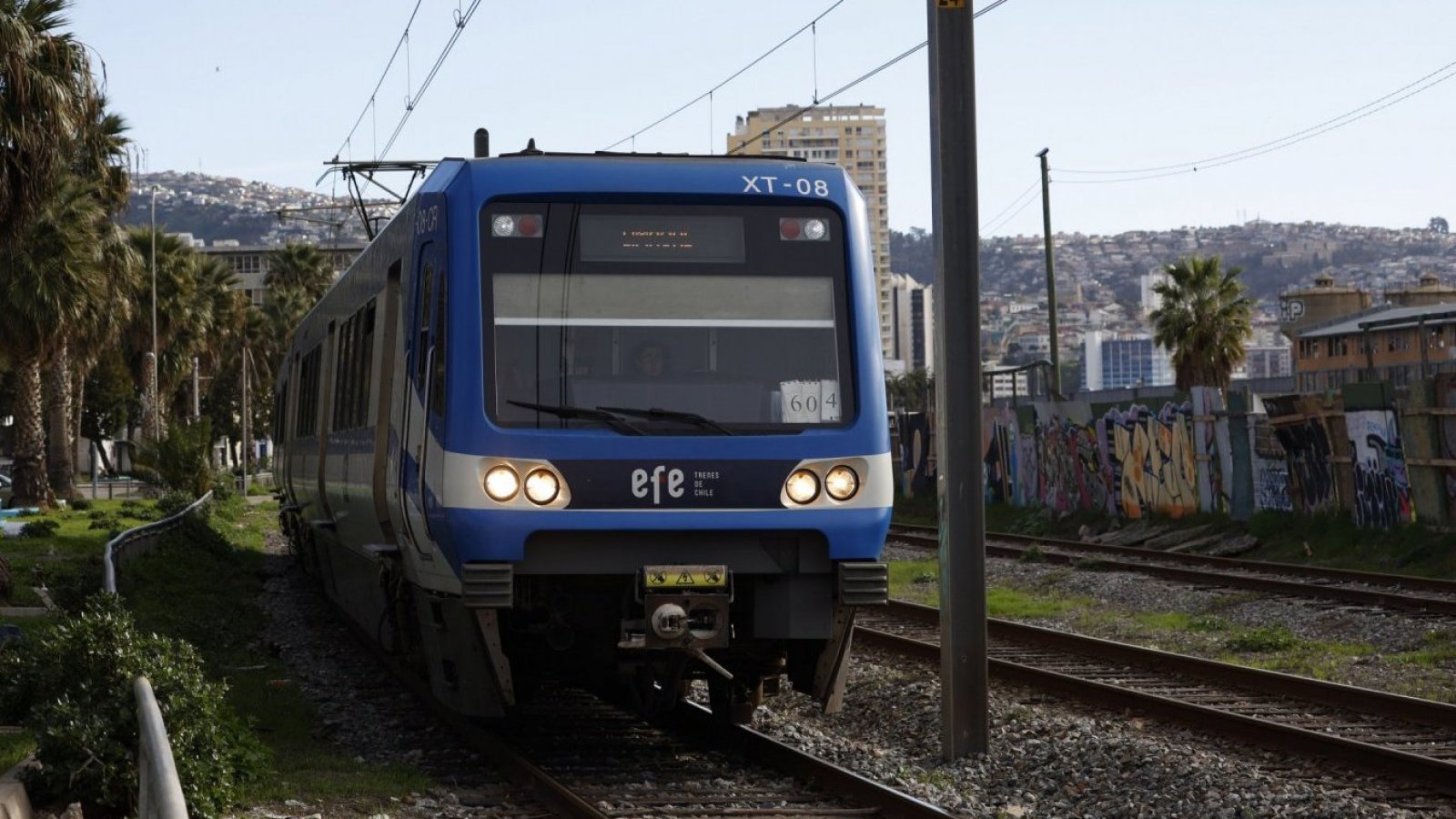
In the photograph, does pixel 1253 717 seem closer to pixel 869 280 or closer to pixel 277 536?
pixel 869 280

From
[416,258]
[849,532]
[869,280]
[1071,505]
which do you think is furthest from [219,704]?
[1071,505]

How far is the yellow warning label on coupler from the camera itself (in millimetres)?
9055

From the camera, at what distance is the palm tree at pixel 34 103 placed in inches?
921

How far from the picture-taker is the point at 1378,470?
77.3 feet

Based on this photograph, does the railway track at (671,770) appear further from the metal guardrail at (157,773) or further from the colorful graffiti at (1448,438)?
the colorful graffiti at (1448,438)

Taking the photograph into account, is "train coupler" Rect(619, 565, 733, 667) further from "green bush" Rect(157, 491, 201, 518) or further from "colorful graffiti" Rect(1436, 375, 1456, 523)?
Result: "green bush" Rect(157, 491, 201, 518)

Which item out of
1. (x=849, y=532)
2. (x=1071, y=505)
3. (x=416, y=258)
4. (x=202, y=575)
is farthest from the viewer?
(x=1071, y=505)

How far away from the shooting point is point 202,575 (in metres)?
25.1

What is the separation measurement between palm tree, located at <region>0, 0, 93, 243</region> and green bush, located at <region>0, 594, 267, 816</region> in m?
15.4

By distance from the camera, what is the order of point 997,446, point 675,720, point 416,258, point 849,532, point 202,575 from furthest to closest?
point 997,446 < point 202,575 < point 675,720 < point 416,258 < point 849,532

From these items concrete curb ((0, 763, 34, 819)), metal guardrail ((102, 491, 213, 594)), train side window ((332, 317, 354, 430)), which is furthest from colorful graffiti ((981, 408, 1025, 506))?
concrete curb ((0, 763, 34, 819))

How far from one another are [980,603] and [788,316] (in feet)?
7.10

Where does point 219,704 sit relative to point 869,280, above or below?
below

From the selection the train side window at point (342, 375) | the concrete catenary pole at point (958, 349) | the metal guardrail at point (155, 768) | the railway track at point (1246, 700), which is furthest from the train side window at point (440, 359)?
the railway track at point (1246, 700)
